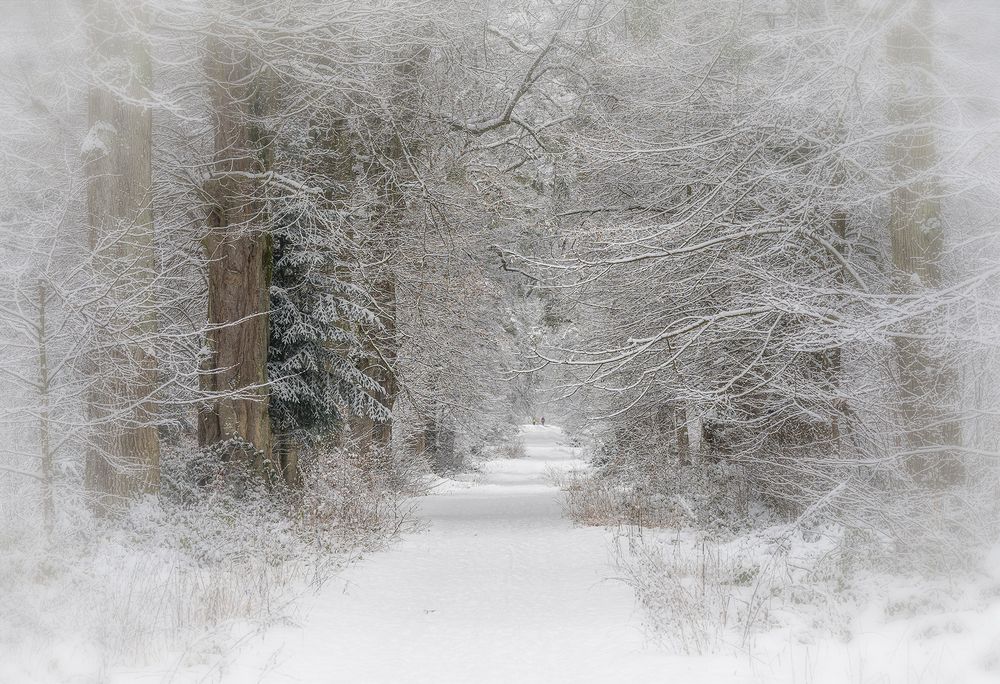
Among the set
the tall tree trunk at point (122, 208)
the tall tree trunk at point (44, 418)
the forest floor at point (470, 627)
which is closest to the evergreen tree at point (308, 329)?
the forest floor at point (470, 627)

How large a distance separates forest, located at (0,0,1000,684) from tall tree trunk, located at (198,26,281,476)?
0.06 meters

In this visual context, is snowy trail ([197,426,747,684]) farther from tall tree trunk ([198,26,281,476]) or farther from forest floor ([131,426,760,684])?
tall tree trunk ([198,26,281,476])

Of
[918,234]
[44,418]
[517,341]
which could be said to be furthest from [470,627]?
[918,234]

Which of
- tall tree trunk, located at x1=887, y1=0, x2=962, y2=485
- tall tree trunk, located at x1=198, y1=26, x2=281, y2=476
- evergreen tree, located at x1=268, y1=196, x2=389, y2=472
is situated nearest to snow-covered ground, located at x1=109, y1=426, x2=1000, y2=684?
tall tree trunk, located at x1=887, y1=0, x2=962, y2=485

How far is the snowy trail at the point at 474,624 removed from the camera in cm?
703

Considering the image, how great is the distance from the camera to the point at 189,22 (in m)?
10.6

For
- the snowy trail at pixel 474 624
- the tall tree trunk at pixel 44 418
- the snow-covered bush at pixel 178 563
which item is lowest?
the snowy trail at pixel 474 624

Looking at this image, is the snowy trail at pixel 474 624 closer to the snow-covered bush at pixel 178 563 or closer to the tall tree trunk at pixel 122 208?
the snow-covered bush at pixel 178 563

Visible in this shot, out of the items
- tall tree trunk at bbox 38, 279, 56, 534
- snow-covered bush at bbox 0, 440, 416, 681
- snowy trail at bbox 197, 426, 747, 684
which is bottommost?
snowy trail at bbox 197, 426, 747, 684

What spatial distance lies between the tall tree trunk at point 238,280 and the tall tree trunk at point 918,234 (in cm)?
820

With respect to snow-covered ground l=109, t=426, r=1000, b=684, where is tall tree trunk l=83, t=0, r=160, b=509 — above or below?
Answer: above

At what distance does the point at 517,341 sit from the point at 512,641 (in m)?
4.74

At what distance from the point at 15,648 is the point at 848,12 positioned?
30.3ft

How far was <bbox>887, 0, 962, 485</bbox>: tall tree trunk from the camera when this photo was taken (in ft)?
27.4
